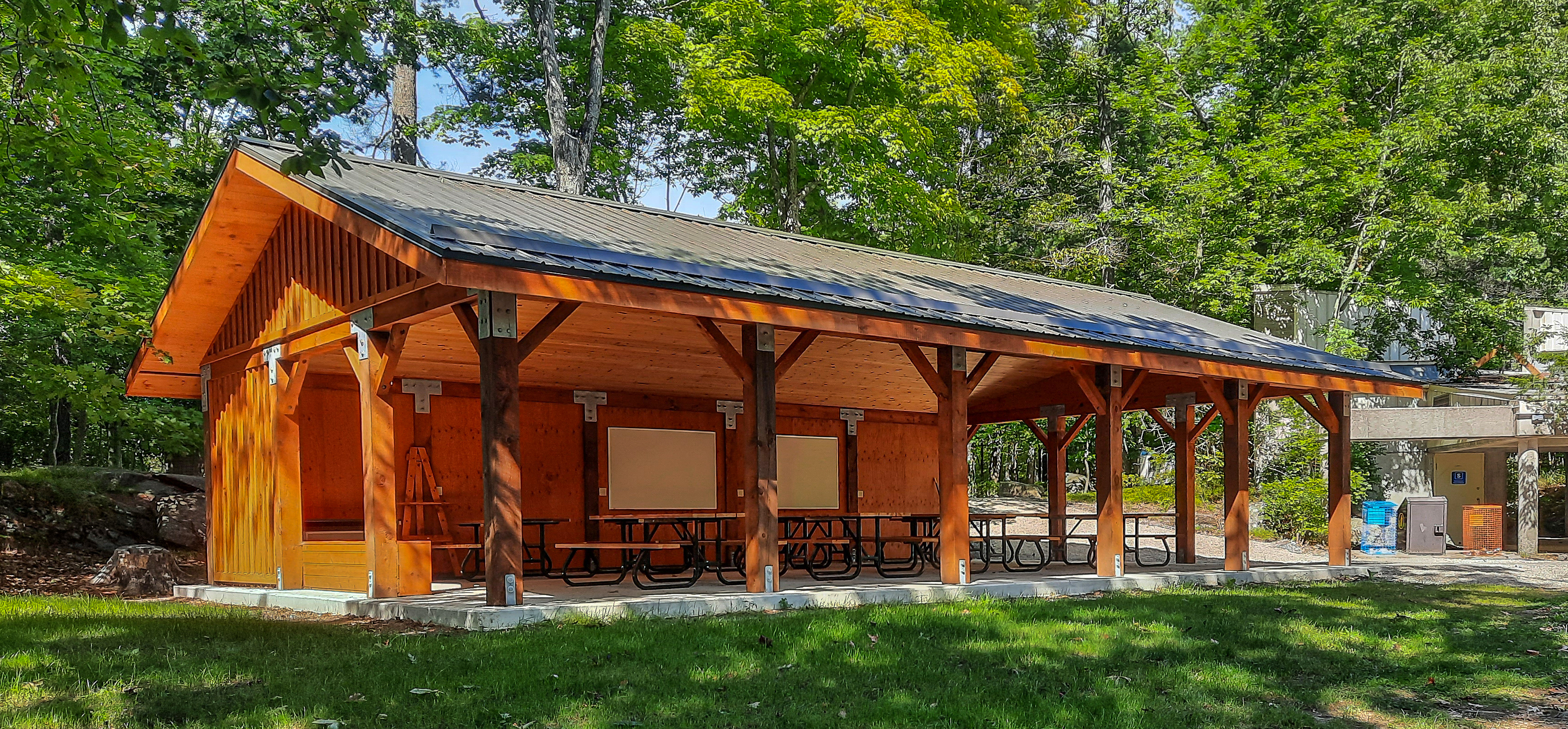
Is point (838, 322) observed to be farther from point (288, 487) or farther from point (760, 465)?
point (288, 487)

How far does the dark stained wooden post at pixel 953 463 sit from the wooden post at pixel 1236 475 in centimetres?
423

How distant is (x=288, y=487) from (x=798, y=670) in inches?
271

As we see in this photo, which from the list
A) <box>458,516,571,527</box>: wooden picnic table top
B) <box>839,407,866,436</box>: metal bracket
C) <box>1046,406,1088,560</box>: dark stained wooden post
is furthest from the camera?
<box>1046,406,1088,560</box>: dark stained wooden post

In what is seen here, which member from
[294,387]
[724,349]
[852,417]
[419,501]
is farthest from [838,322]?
[852,417]

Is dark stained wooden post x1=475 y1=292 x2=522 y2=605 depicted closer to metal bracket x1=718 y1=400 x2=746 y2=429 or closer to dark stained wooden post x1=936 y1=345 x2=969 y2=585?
dark stained wooden post x1=936 y1=345 x2=969 y2=585

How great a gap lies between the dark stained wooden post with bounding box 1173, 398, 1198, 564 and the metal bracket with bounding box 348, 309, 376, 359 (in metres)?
9.79

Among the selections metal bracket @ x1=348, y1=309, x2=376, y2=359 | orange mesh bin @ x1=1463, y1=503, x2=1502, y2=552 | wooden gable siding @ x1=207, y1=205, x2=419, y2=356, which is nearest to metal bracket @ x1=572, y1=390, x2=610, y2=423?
wooden gable siding @ x1=207, y1=205, x2=419, y2=356

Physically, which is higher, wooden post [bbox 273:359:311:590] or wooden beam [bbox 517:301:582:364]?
wooden beam [bbox 517:301:582:364]

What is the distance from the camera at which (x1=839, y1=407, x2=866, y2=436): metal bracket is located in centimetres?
1636

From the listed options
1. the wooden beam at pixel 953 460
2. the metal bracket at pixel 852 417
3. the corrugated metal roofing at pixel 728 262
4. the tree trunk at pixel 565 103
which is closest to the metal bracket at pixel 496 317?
the corrugated metal roofing at pixel 728 262

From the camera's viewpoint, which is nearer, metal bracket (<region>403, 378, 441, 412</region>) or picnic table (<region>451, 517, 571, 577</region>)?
picnic table (<region>451, 517, 571, 577</region>)

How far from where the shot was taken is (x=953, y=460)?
1069 centimetres

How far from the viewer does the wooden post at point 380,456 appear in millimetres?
9461

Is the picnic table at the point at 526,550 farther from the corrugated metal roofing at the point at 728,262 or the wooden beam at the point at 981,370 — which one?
the wooden beam at the point at 981,370
